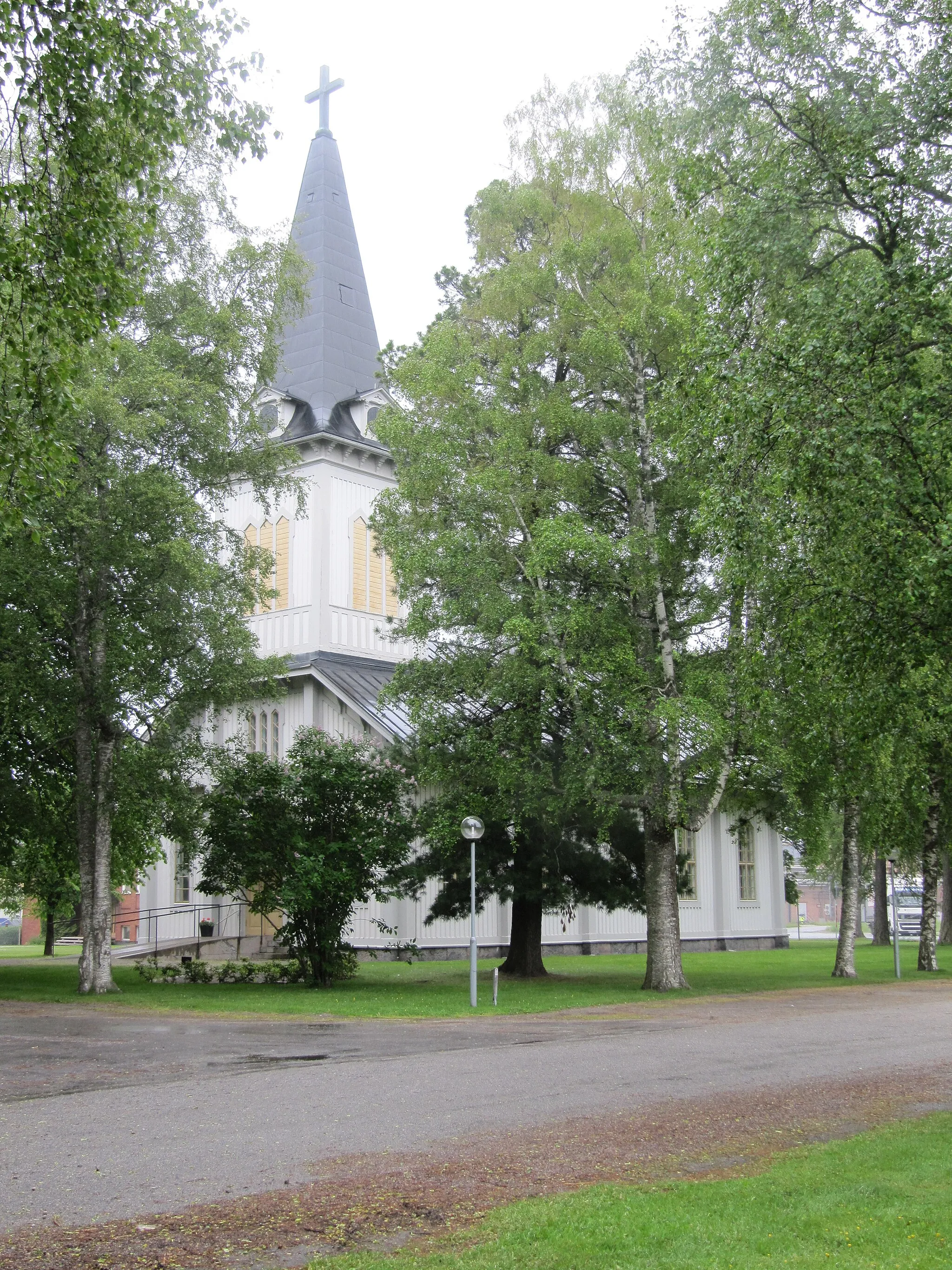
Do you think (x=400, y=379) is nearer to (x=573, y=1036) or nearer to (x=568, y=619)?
(x=568, y=619)

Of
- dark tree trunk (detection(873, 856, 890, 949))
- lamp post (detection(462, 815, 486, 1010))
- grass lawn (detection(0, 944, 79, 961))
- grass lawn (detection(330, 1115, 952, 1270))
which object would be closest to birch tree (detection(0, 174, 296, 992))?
lamp post (detection(462, 815, 486, 1010))

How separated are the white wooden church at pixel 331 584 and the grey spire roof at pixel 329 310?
0.15 feet

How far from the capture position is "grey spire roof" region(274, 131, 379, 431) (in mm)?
34562

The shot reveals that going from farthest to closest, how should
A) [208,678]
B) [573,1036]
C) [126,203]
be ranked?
[208,678] < [573,1036] < [126,203]

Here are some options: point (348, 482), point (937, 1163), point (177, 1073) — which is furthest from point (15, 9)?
point (348, 482)

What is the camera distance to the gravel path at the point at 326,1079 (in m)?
7.59

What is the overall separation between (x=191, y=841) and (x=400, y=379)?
31.1ft

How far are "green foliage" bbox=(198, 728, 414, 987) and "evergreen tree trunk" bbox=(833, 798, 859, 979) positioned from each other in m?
10.2

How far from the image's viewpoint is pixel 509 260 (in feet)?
83.7

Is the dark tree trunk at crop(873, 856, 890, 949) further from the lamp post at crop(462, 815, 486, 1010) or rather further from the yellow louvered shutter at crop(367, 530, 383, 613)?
the lamp post at crop(462, 815, 486, 1010)

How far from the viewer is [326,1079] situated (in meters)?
11.5

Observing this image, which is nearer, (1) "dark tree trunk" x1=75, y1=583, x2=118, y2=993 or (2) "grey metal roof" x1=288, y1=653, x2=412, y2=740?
(1) "dark tree trunk" x1=75, y1=583, x2=118, y2=993

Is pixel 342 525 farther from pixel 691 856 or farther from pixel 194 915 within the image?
pixel 691 856

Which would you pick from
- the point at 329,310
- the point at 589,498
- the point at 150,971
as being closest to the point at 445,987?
the point at 150,971
